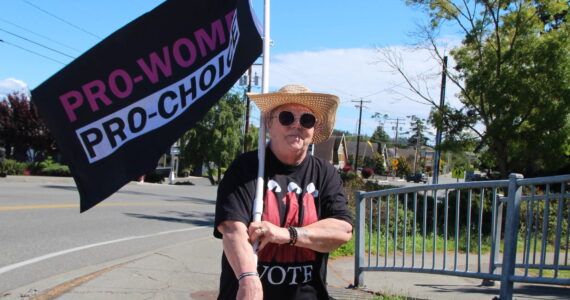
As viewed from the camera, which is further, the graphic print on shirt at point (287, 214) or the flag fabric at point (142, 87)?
the flag fabric at point (142, 87)

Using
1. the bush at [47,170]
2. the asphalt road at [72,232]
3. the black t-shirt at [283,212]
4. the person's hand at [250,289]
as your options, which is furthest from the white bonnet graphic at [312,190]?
the bush at [47,170]

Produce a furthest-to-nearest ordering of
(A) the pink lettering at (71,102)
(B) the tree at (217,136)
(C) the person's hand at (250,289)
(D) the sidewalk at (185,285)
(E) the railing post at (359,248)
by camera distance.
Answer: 1. (B) the tree at (217,136)
2. (E) the railing post at (359,248)
3. (D) the sidewalk at (185,285)
4. (A) the pink lettering at (71,102)
5. (C) the person's hand at (250,289)

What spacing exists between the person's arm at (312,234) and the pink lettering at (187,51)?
1316 millimetres

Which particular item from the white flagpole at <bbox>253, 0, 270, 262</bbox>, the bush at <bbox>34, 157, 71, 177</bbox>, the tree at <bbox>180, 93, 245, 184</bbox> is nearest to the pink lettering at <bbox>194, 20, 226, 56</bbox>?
the white flagpole at <bbox>253, 0, 270, 262</bbox>

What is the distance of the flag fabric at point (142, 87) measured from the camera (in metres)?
2.95

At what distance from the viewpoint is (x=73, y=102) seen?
2.96 m

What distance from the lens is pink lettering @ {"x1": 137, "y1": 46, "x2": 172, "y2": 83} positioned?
122 inches

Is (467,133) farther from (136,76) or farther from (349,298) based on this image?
(136,76)

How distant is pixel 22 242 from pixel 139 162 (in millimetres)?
6809

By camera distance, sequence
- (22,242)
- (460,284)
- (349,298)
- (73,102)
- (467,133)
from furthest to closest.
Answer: (467,133) < (22,242) < (460,284) < (349,298) < (73,102)

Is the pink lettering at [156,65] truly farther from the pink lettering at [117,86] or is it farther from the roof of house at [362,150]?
the roof of house at [362,150]

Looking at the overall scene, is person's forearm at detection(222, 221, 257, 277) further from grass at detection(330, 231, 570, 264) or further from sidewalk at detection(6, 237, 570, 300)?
grass at detection(330, 231, 570, 264)

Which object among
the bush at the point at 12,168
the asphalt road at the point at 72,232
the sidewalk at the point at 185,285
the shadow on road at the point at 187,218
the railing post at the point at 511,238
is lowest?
the shadow on road at the point at 187,218

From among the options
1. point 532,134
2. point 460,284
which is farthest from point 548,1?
point 460,284
